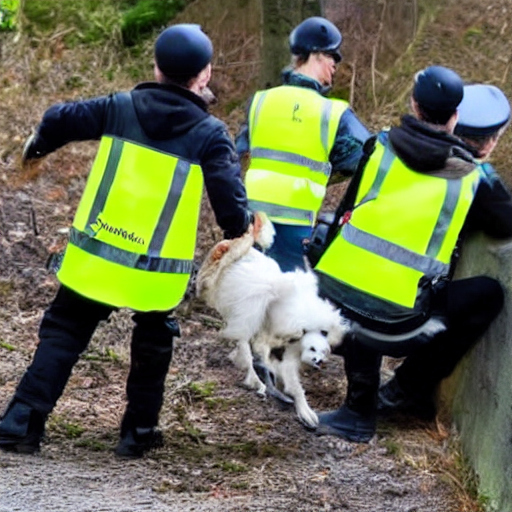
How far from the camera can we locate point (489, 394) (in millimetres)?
4770

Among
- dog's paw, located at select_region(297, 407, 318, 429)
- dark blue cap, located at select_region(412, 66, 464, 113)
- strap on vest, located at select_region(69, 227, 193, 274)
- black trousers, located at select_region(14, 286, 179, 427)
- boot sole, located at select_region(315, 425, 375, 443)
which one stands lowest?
boot sole, located at select_region(315, 425, 375, 443)

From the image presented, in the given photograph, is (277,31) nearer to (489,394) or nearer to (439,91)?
(439,91)

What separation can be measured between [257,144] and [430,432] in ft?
5.59

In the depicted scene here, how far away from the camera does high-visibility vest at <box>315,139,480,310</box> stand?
476cm

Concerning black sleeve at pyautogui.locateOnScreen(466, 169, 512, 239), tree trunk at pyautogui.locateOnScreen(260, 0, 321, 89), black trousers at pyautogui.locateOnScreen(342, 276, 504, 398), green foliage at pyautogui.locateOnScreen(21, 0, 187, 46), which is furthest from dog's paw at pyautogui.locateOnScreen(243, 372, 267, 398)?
green foliage at pyautogui.locateOnScreen(21, 0, 187, 46)

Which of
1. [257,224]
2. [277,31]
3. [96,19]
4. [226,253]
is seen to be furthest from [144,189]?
[96,19]

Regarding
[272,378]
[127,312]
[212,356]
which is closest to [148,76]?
[127,312]

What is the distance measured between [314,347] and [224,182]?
917mm

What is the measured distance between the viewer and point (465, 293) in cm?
497

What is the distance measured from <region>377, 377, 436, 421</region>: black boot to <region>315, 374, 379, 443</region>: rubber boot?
269mm

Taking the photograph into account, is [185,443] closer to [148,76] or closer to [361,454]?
[361,454]

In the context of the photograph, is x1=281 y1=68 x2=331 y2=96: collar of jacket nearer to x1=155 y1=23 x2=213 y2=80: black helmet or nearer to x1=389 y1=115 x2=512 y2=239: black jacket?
x1=389 y1=115 x2=512 y2=239: black jacket

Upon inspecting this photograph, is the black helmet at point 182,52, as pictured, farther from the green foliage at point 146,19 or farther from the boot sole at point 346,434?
the green foliage at point 146,19

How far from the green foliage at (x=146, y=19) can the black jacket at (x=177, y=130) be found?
247 inches
